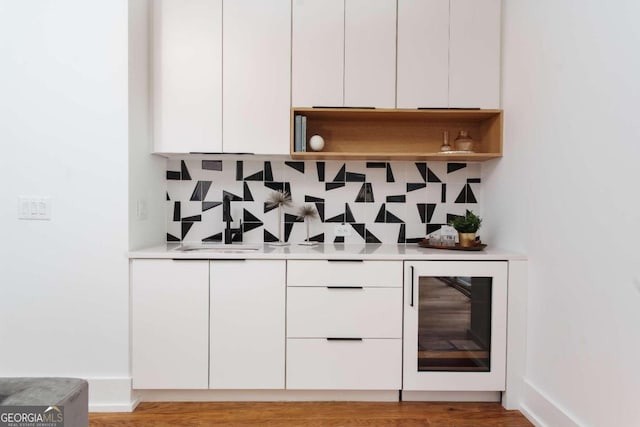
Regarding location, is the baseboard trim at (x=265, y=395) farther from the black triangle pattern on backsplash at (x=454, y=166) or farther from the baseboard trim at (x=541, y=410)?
the black triangle pattern on backsplash at (x=454, y=166)

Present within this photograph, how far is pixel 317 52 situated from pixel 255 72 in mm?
392

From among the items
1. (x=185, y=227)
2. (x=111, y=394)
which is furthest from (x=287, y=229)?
(x=111, y=394)

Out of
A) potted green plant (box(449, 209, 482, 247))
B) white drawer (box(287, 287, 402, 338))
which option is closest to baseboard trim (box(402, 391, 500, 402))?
white drawer (box(287, 287, 402, 338))

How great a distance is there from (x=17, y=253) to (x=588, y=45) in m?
2.93

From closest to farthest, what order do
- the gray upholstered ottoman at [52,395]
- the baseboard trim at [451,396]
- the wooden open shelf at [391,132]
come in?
the gray upholstered ottoman at [52,395] → the baseboard trim at [451,396] → the wooden open shelf at [391,132]

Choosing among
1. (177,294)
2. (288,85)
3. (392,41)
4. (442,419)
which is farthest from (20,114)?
(442,419)

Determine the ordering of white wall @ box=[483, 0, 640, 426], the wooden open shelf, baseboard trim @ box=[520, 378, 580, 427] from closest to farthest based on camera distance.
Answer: white wall @ box=[483, 0, 640, 426] → baseboard trim @ box=[520, 378, 580, 427] → the wooden open shelf

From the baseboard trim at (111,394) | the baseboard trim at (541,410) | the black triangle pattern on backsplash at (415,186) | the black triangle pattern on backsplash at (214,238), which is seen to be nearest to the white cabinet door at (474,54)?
the black triangle pattern on backsplash at (415,186)

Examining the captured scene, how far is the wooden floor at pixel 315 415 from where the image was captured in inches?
84.1

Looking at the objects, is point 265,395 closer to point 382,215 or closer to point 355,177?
point 382,215

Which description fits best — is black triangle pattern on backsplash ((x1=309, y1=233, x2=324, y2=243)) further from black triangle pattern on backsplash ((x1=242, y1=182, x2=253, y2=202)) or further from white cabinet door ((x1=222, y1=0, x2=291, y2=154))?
white cabinet door ((x1=222, y1=0, x2=291, y2=154))

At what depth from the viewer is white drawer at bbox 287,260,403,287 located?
2.28m

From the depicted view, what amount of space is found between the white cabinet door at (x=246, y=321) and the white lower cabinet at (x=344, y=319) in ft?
0.32

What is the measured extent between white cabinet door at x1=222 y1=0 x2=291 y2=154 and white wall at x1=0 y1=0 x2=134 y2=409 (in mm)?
575
